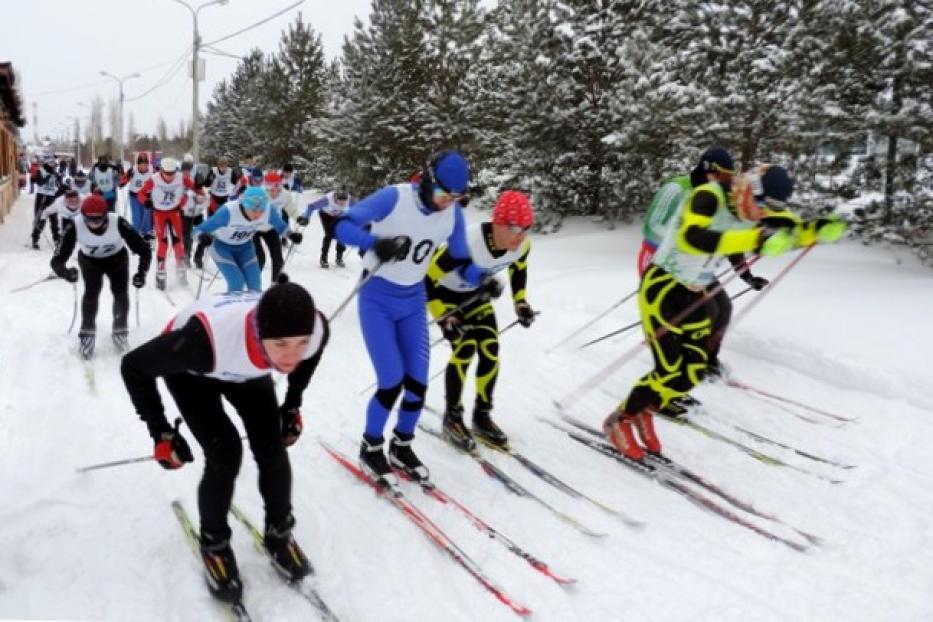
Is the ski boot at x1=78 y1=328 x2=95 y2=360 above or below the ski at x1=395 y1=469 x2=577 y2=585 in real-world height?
below

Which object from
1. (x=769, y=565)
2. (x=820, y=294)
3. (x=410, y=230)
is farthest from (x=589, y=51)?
(x=769, y=565)

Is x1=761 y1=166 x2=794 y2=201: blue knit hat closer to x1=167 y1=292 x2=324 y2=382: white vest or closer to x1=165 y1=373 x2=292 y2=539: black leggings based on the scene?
x1=167 y1=292 x2=324 y2=382: white vest

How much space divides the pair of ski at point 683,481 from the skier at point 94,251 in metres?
4.45

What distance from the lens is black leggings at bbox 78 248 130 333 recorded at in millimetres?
6598

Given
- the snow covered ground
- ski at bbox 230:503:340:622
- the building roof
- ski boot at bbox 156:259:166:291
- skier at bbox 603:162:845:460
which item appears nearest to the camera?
ski at bbox 230:503:340:622

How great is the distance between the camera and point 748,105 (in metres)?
9.77

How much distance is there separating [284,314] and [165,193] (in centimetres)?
910

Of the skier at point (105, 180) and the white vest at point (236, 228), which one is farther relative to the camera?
the skier at point (105, 180)

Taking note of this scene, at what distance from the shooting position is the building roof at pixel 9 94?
2242 cm

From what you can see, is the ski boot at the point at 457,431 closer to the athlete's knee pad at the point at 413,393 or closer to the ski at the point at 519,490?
the ski at the point at 519,490

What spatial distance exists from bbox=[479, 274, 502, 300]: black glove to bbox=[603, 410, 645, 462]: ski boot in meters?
1.18

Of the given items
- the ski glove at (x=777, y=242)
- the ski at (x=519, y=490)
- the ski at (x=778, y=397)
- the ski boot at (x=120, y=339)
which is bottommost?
the ski boot at (x=120, y=339)

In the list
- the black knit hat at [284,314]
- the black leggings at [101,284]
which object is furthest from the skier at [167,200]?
the black knit hat at [284,314]

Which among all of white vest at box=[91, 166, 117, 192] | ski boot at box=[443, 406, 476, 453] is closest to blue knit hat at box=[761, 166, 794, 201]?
ski boot at box=[443, 406, 476, 453]
